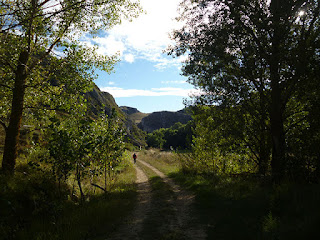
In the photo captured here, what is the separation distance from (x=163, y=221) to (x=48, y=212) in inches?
208

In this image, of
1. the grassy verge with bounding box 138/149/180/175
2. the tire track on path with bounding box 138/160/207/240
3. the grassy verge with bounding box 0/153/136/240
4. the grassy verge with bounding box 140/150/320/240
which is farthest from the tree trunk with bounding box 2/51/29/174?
the grassy verge with bounding box 138/149/180/175

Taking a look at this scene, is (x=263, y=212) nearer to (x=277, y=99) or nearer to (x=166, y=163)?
(x=277, y=99)

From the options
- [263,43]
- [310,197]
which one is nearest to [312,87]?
[263,43]

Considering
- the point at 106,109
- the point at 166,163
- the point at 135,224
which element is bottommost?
the point at 166,163

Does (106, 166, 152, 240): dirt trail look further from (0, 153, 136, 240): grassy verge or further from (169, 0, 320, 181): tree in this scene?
(169, 0, 320, 181): tree

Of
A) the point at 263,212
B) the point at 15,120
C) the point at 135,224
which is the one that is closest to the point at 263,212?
the point at 263,212

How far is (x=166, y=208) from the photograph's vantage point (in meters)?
10.6

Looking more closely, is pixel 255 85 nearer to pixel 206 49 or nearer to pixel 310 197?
pixel 206 49

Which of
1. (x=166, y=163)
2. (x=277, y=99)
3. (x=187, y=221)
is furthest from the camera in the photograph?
(x=166, y=163)

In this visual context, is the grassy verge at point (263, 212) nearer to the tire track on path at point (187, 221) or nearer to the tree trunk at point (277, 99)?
the tire track on path at point (187, 221)

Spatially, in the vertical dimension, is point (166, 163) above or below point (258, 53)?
below

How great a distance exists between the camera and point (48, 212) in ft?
30.7

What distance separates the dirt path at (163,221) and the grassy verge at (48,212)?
66 cm

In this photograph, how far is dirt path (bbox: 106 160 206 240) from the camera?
730 centimetres
